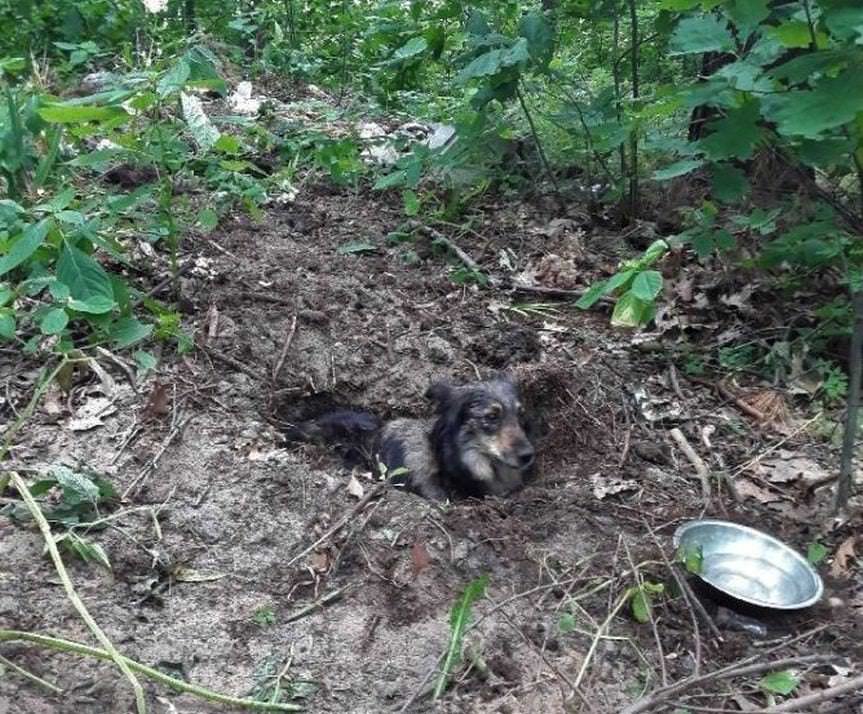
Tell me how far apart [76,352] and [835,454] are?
3.70 metres

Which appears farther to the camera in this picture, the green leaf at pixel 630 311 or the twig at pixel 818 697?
the green leaf at pixel 630 311

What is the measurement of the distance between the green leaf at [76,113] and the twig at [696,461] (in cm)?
305

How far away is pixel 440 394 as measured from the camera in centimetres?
513

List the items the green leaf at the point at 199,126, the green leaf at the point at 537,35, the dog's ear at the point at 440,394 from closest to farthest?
the green leaf at the point at 199,126 → the dog's ear at the point at 440,394 → the green leaf at the point at 537,35

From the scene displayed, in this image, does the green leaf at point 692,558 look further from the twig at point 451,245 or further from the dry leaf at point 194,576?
the twig at point 451,245

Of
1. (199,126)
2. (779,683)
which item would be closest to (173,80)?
(199,126)

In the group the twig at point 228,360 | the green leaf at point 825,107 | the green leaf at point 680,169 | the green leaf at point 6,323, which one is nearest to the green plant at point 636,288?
the green leaf at point 680,169

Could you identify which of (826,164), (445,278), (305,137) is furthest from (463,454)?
(305,137)

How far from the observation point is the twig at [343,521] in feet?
12.3

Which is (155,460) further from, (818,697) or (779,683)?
(818,697)

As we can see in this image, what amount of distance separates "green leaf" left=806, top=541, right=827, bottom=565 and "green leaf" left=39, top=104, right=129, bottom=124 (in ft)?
11.5

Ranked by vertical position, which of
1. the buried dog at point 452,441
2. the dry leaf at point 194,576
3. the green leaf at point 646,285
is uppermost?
the green leaf at point 646,285

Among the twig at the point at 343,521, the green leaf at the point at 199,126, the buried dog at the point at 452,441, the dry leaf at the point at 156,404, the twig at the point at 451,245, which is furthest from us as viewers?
the twig at the point at 451,245

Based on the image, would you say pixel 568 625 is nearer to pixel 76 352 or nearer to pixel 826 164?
pixel 826 164
